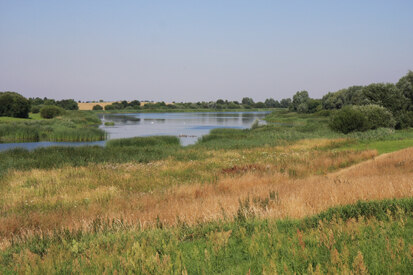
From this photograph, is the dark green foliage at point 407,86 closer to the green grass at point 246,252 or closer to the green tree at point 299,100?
the green grass at point 246,252

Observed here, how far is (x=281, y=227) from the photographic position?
595 centimetres

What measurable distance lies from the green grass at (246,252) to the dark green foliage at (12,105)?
96305 mm

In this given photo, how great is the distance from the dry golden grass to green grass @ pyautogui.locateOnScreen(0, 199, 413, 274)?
109cm

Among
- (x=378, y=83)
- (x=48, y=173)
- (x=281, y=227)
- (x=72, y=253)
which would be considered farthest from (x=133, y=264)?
(x=378, y=83)

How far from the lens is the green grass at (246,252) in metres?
3.96

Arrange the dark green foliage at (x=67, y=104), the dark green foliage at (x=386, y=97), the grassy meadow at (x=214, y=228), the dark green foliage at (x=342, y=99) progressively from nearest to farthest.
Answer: the grassy meadow at (x=214, y=228) < the dark green foliage at (x=386, y=97) < the dark green foliage at (x=342, y=99) < the dark green foliage at (x=67, y=104)

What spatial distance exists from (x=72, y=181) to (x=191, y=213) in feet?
39.2

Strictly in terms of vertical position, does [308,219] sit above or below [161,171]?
above

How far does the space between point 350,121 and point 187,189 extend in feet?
129

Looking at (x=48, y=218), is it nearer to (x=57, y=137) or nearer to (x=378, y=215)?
(x=378, y=215)

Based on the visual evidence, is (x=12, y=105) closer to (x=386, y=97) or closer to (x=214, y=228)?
(x=386, y=97)

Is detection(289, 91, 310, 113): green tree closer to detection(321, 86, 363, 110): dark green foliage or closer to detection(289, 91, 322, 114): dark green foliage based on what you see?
detection(289, 91, 322, 114): dark green foliage

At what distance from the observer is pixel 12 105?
289 feet

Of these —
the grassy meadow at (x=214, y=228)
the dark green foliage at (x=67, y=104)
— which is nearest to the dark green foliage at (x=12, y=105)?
the dark green foliage at (x=67, y=104)
